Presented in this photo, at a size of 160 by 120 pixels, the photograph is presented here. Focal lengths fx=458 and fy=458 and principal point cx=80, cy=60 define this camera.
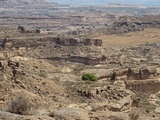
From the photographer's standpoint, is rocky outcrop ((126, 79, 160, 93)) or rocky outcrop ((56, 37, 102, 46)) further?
rocky outcrop ((56, 37, 102, 46))

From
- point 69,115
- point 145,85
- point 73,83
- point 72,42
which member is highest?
point 69,115

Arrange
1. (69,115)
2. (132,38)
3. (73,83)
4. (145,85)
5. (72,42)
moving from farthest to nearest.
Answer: (132,38), (72,42), (145,85), (73,83), (69,115)

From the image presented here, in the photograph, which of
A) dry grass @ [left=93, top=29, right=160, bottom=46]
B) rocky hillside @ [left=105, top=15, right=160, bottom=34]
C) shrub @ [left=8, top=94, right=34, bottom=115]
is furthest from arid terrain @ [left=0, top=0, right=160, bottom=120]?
rocky hillside @ [left=105, top=15, right=160, bottom=34]

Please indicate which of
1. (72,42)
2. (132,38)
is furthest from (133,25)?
(72,42)

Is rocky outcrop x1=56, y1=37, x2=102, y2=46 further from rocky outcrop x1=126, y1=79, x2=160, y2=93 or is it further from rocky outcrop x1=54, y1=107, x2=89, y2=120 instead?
rocky outcrop x1=54, y1=107, x2=89, y2=120

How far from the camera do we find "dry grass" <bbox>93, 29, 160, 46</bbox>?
358 feet

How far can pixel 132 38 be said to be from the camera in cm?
11731

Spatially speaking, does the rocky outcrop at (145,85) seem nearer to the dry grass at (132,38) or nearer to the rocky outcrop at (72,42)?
the rocky outcrop at (72,42)

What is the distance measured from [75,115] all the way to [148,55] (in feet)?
218

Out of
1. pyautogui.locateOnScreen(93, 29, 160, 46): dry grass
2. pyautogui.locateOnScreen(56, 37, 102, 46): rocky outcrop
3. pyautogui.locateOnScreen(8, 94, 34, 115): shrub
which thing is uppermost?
pyautogui.locateOnScreen(8, 94, 34, 115): shrub

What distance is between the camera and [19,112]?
17547 millimetres

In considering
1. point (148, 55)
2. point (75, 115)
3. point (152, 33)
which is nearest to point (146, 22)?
point (152, 33)

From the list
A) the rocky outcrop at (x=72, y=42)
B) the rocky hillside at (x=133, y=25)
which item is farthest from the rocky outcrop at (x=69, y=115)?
the rocky hillside at (x=133, y=25)

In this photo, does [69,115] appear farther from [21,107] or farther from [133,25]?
[133,25]
